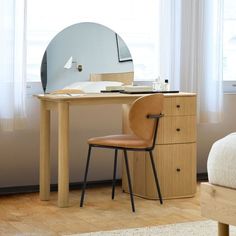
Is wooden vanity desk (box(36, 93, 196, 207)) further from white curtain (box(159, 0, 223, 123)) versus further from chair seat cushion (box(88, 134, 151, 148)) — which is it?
white curtain (box(159, 0, 223, 123))

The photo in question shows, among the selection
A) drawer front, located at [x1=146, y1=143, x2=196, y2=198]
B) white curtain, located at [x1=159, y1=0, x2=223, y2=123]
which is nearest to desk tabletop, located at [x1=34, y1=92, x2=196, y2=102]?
drawer front, located at [x1=146, y1=143, x2=196, y2=198]

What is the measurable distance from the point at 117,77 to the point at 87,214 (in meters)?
1.23

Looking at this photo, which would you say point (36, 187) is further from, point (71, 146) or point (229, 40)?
point (229, 40)

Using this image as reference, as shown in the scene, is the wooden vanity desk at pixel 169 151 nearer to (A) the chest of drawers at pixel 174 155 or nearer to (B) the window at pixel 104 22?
(A) the chest of drawers at pixel 174 155

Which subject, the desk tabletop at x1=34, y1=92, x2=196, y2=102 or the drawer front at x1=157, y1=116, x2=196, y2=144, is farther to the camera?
the drawer front at x1=157, y1=116, x2=196, y2=144

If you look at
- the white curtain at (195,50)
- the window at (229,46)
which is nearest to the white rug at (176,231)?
the white curtain at (195,50)

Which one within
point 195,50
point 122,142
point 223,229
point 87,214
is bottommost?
point 87,214

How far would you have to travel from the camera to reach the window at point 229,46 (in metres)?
5.39

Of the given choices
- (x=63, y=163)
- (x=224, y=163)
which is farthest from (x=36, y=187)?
(x=224, y=163)

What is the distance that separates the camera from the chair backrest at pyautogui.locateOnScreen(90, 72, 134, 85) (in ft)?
15.9

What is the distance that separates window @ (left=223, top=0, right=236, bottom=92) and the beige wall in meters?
0.42

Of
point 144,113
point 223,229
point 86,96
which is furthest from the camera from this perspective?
point 86,96

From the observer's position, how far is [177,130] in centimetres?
454

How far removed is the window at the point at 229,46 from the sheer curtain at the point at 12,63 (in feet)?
5.67
